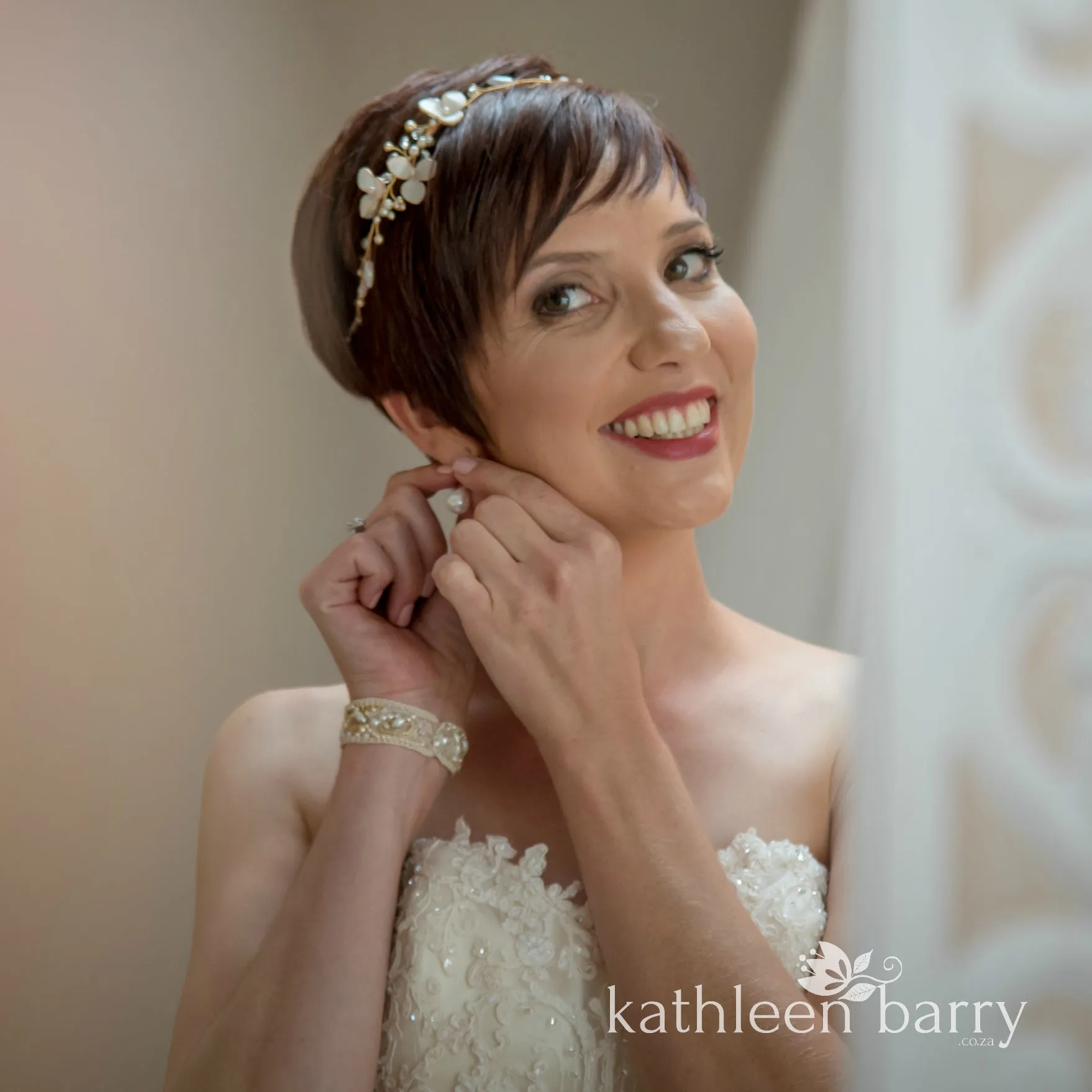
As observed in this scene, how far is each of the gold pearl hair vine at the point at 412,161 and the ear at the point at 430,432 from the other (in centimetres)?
15

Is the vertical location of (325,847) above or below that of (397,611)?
below

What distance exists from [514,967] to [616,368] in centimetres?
59

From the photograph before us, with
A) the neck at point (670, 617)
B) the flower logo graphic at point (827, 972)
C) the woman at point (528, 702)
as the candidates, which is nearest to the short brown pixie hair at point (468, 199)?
the woman at point (528, 702)

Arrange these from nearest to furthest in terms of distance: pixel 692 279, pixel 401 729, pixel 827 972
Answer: pixel 827 972, pixel 401 729, pixel 692 279

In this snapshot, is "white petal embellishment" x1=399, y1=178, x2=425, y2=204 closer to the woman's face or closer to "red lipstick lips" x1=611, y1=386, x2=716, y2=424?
the woman's face

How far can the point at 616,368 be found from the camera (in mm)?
1120

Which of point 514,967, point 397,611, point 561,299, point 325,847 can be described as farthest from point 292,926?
point 561,299

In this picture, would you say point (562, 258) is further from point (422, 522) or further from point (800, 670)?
point (800, 670)

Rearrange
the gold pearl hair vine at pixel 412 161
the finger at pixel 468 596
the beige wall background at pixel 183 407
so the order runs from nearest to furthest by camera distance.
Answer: the finger at pixel 468 596
the gold pearl hair vine at pixel 412 161
the beige wall background at pixel 183 407

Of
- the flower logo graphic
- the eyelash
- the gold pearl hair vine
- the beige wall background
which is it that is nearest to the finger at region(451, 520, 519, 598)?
the eyelash

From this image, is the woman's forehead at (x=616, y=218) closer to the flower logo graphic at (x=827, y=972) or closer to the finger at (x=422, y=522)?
the finger at (x=422, y=522)

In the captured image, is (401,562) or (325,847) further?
(401,562)

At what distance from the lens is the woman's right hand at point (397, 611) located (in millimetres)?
1130

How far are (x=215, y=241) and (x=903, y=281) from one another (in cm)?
143
